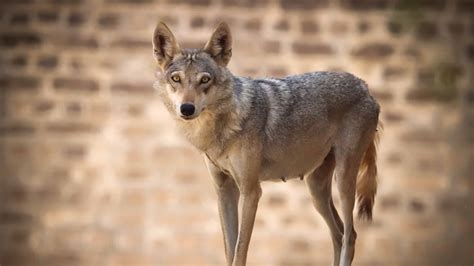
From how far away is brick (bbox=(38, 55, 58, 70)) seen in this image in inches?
399

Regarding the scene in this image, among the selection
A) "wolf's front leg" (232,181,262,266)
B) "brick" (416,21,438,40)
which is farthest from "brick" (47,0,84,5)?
"wolf's front leg" (232,181,262,266)

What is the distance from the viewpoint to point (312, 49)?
1004cm

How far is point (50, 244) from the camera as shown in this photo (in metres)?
10.2

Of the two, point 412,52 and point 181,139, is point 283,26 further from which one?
point 181,139

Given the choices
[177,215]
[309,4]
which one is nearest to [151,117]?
[177,215]

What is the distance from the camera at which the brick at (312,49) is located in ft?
32.9

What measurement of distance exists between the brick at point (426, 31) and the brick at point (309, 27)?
97 cm

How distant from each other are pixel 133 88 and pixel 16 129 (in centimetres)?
121

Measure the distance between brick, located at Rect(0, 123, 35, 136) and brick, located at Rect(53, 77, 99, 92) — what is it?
0.47m

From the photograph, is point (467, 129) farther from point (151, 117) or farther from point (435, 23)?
point (151, 117)

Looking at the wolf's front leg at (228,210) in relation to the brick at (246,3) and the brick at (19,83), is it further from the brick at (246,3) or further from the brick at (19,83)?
the brick at (19,83)

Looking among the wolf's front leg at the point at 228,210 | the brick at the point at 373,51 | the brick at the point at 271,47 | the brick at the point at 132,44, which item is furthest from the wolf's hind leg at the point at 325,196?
the brick at the point at 132,44

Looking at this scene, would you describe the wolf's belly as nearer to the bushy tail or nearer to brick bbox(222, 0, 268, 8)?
the bushy tail

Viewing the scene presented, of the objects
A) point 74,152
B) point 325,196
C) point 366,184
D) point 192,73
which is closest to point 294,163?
point 325,196
